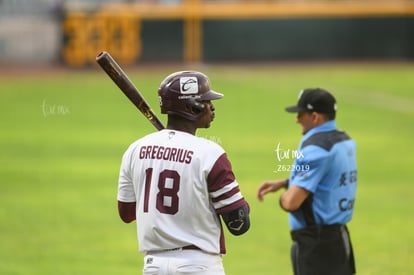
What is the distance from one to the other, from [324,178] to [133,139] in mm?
11973

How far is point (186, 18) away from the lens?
32.6 meters

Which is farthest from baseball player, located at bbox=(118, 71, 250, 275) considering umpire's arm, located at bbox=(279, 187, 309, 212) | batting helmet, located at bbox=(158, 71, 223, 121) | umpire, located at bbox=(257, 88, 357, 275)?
umpire, located at bbox=(257, 88, 357, 275)

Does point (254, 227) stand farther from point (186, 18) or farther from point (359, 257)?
point (186, 18)

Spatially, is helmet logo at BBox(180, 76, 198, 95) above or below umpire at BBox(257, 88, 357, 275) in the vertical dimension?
above

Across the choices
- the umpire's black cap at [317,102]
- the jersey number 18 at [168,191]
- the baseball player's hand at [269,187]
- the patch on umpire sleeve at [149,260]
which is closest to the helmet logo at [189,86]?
the jersey number 18 at [168,191]

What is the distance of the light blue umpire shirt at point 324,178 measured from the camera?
6973 millimetres

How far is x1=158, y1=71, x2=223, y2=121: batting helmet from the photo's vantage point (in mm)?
5488

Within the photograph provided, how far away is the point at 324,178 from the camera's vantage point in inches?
277

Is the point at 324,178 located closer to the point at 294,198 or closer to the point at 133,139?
the point at 294,198

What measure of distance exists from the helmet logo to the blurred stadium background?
2685 cm


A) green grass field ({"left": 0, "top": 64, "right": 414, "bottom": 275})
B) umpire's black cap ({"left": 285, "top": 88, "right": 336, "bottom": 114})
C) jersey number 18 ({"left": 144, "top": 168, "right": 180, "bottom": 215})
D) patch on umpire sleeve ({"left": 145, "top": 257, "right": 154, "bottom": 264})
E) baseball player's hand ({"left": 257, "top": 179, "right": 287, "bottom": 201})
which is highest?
umpire's black cap ({"left": 285, "top": 88, "right": 336, "bottom": 114})

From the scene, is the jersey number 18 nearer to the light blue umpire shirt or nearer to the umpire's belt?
the light blue umpire shirt

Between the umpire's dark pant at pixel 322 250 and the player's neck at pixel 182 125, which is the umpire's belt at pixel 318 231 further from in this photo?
the player's neck at pixel 182 125

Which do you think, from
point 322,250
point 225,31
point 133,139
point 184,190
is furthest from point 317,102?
point 225,31
